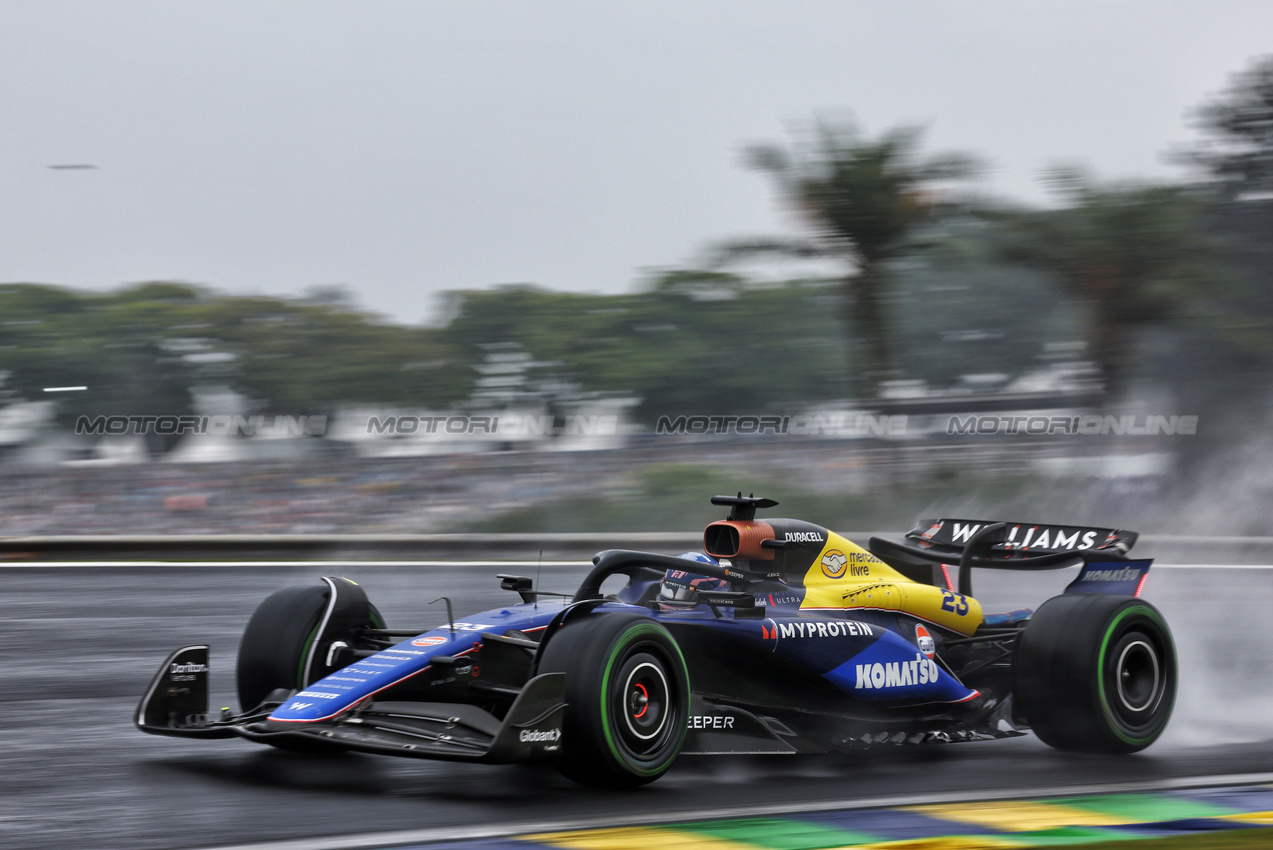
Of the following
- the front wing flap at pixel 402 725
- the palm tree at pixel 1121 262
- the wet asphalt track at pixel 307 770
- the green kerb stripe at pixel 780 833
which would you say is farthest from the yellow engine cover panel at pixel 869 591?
the palm tree at pixel 1121 262

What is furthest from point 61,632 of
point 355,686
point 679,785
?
point 679,785

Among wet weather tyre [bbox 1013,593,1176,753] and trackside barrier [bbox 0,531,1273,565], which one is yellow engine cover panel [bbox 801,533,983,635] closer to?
wet weather tyre [bbox 1013,593,1176,753]

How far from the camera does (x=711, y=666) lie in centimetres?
569

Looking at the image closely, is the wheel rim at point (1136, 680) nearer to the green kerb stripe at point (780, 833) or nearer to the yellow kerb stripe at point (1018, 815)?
the yellow kerb stripe at point (1018, 815)

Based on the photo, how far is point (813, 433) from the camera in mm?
19344

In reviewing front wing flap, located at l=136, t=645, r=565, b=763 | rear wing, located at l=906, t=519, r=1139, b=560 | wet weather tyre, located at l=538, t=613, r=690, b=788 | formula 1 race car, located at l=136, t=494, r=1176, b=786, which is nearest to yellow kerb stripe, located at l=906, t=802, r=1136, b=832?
formula 1 race car, located at l=136, t=494, r=1176, b=786

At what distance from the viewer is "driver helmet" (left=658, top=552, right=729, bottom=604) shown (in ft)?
19.7

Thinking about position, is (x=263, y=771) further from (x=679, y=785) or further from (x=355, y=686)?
(x=679, y=785)

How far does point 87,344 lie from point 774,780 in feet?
54.2

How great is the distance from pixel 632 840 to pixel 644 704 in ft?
2.83

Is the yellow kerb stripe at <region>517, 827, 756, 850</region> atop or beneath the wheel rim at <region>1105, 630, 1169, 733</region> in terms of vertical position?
beneath

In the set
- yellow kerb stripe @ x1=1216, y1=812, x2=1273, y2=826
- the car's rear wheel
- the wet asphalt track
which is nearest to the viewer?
the wet asphalt track

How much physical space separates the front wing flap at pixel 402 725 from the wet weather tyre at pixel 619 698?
0.10m

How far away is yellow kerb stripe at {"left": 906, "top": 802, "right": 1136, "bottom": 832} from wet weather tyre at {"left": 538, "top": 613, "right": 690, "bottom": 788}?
1.00 metres
